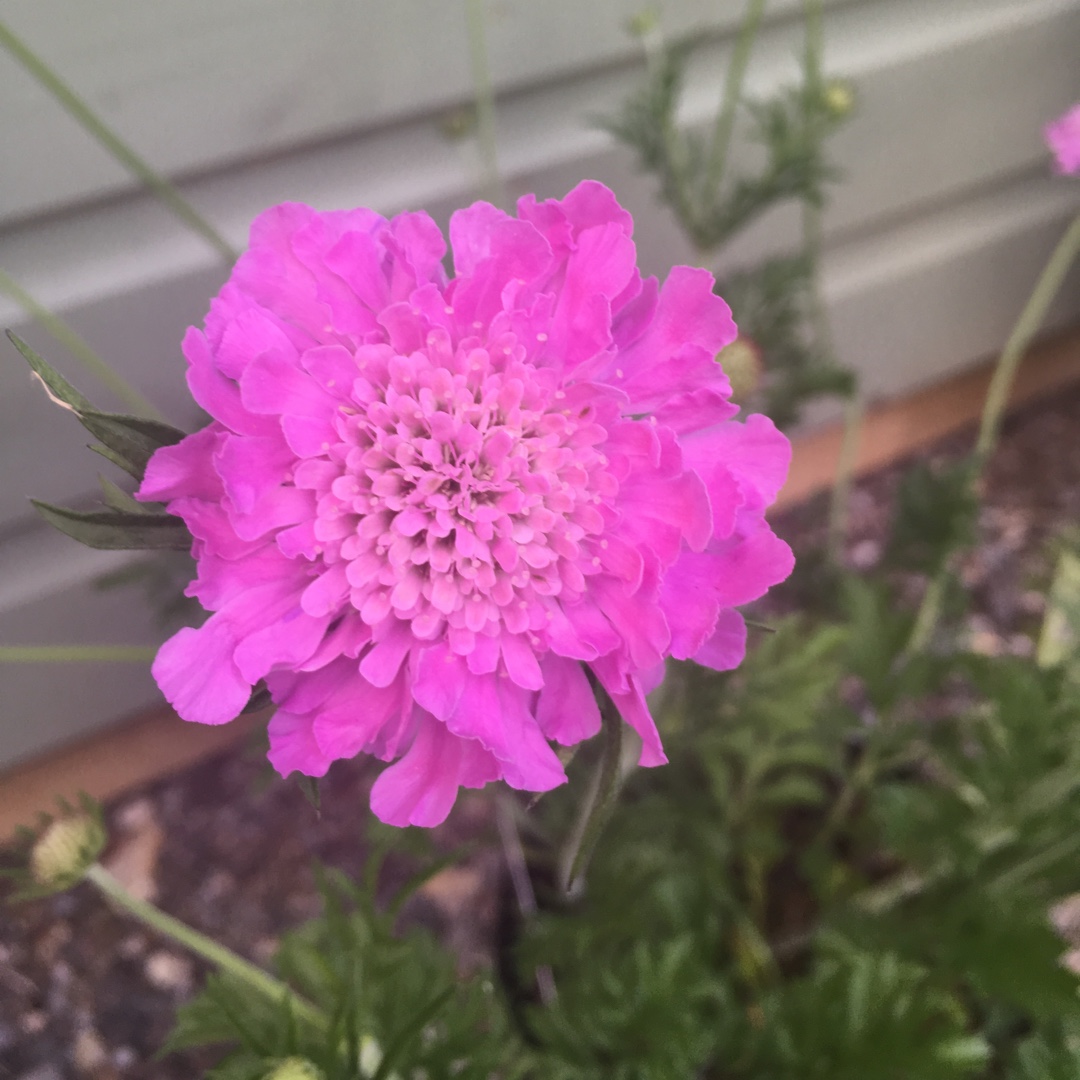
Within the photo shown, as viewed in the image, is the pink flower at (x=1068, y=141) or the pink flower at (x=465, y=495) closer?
the pink flower at (x=465, y=495)

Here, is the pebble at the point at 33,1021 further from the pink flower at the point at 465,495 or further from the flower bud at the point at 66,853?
the pink flower at the point at 465,495

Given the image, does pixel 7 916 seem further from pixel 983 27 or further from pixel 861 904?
pixel 983 27

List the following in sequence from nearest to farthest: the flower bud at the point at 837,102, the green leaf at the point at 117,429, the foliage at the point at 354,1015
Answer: the green leaf at the point at 117,429
the foliage at the point at 354,1015
the flower bud at the point at 837,102

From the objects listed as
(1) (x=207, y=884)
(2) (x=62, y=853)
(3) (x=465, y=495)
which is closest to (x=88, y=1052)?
(1) (x=207, y=884)

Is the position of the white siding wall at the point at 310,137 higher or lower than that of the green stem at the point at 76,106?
higher

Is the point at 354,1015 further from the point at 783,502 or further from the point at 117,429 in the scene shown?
the point at 783,502

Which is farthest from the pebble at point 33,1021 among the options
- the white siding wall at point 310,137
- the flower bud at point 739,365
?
the flower bud at point 739,365

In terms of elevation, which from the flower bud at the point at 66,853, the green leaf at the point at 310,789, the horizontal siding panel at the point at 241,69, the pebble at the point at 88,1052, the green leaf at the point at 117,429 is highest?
the horizontal siding panel at the point at 241,69

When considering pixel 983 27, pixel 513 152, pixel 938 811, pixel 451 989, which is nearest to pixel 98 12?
pixel 513 152
